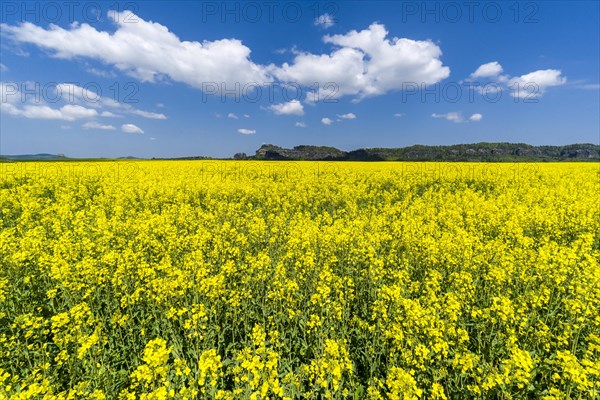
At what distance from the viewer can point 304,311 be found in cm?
491

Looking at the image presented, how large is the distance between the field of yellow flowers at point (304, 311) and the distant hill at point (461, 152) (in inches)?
2240

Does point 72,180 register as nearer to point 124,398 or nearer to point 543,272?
point 124,398

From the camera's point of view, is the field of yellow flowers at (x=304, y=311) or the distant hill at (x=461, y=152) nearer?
the field of yellow flowers at (x=304, y=311)

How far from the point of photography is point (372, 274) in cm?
540

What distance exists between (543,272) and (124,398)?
7.11 metres

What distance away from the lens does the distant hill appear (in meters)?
64.9

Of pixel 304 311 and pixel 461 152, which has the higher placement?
pixel 461 152

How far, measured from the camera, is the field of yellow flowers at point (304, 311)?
3.13 meters

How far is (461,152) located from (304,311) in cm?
7547

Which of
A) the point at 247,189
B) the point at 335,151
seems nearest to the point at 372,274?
the point at 247,189

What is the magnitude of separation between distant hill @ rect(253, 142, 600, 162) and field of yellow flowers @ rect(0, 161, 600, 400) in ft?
187

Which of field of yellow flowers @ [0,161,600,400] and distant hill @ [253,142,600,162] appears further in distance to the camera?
distant hill @ [253,142,600,162]

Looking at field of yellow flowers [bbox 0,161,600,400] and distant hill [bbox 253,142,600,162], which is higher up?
distant hill [bbox 253,142,600,162]

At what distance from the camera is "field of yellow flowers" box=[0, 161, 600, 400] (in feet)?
10.3
